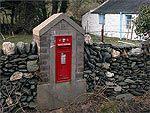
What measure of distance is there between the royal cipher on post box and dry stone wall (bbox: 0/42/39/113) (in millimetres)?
226

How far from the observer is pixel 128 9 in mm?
17031

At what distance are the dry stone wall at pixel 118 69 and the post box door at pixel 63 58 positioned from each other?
25.7 inches

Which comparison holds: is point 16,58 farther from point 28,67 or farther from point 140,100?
point 140,100

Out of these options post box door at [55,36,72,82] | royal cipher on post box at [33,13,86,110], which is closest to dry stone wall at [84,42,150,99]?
royal cipher on post box at [33,13,86,110]

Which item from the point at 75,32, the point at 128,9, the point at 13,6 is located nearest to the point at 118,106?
the point at 75,32

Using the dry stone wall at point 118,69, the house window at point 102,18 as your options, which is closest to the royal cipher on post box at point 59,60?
the dry stone wall at point 118,69

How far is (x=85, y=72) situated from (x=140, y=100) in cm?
214

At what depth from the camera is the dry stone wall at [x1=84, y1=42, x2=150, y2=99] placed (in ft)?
22.1

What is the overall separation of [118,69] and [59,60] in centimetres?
223

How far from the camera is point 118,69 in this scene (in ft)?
23.1

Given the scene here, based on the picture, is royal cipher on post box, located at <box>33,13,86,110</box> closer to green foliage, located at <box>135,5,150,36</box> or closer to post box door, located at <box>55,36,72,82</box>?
post box door, located at <box>55,36,72,82</box>

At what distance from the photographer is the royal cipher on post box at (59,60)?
5773 millimetres

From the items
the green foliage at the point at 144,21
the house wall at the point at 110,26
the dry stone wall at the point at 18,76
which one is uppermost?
the house wall at the point at 110,26

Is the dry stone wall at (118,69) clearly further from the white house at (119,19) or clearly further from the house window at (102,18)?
the house window at (102,18)
